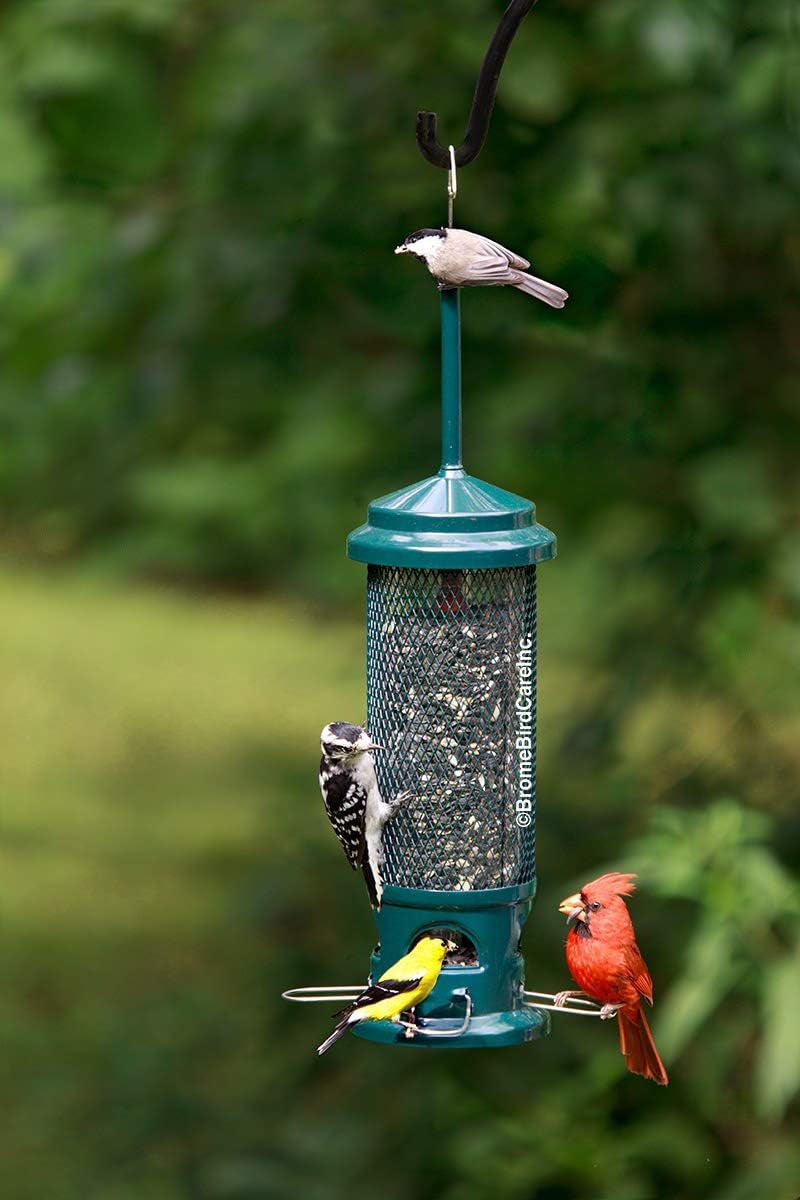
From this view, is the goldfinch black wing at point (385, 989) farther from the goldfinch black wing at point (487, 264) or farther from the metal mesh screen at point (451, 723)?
the goldfinch black wing at point (487, 264)

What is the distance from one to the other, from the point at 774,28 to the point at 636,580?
1.54 m

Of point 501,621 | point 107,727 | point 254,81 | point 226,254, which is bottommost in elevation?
point 107,727

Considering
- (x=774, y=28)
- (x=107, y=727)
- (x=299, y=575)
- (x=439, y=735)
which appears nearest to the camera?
(x=439, y=735)

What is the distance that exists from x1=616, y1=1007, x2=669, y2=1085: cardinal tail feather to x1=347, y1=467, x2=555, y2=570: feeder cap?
1039 millimetres

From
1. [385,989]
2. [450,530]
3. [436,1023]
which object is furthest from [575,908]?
[450,530]

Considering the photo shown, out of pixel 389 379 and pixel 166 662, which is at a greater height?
pixel 389 379

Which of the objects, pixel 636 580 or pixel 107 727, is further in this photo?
pixel 107 727

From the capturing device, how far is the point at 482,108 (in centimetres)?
380

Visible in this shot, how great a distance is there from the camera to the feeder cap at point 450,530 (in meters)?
4.01

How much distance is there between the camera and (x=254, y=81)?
5602 millimetres

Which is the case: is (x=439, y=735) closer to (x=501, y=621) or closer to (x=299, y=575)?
(x=501, y=621)

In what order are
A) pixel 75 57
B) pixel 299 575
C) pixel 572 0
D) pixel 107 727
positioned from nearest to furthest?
1. pixel 572 0
2. pixel 75 57
3. pixel 299 575
4. pixel 107 727

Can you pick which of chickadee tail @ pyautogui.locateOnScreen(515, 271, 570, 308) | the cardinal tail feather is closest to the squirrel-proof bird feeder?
the cardinal tail feather

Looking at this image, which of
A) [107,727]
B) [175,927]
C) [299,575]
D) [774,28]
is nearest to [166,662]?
[107,727]
